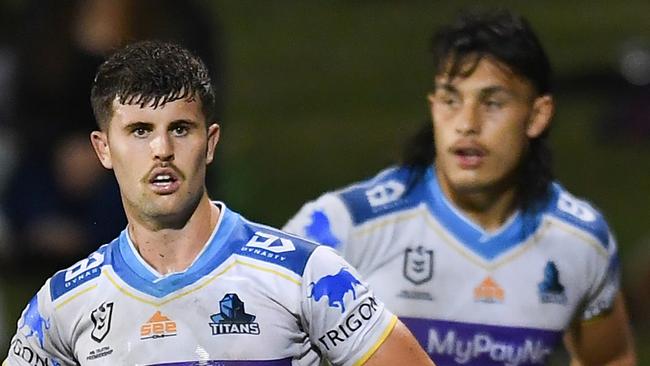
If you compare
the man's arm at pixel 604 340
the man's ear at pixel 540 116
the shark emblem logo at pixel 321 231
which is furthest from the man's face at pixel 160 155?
the man's arm at pixel 604 340

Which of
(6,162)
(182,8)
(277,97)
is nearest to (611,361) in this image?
(182,8)

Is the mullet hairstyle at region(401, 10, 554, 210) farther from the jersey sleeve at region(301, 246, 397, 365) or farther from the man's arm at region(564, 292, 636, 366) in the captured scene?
the jersey sleeve at region(301, 246, 397, 365)

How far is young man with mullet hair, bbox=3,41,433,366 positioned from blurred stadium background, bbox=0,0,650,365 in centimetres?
607

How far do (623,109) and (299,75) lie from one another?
3.19 metres

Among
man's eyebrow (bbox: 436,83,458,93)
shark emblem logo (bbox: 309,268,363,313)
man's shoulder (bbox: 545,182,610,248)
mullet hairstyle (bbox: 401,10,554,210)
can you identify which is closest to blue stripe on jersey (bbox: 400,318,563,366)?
man's shoulder (bbox: 545,182,610,248)

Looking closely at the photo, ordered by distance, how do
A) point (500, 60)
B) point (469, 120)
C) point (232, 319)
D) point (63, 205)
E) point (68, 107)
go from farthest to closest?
point (63, 205) → point (68, 107) → point (500, 60) → point (469, 120) → point (232, 319)

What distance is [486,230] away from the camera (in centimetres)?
700

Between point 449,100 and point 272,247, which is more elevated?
point 449,100

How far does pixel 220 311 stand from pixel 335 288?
0.33m

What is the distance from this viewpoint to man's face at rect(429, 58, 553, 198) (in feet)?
22.0

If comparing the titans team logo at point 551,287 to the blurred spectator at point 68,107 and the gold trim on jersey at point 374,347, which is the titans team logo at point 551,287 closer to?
the gold trim on jersey at point 374,347

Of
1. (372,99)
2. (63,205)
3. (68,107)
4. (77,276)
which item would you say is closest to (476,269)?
(77,276)

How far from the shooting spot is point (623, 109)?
15.6 metres

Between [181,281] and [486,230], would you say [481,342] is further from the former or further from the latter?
[181,281]
